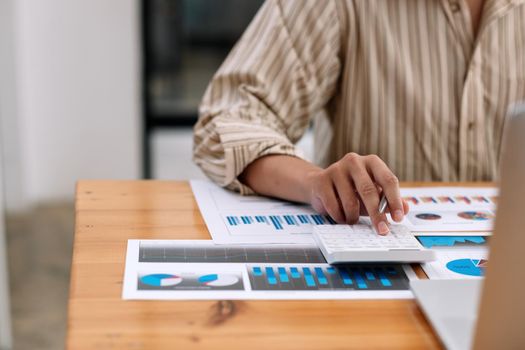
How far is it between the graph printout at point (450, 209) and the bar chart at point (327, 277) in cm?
13

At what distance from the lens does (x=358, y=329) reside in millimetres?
584

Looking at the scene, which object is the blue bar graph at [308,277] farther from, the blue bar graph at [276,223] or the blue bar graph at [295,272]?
the blue bar graph at [276,223]

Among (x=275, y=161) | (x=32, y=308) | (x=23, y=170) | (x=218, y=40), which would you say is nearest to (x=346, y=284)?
(x=275, y=161)

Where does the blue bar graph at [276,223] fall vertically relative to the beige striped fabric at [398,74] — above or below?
below

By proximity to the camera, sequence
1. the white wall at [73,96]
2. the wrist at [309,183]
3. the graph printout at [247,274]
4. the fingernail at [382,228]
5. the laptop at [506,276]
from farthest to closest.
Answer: the white wall at [73,96]
the wrist at [309,183]
the fingernail at [382,228]
the graph printout at [247,274]
the laptop at [506,276]

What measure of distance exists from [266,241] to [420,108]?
0.52 metres

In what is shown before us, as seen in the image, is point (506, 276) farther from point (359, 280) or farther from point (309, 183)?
point (309, 183)

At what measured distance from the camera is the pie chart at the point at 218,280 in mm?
659

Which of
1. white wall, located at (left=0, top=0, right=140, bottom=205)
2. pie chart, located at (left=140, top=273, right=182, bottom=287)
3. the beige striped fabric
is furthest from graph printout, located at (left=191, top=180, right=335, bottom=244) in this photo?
white wall, located at (left=0, top=0, right=140, bottom=205)

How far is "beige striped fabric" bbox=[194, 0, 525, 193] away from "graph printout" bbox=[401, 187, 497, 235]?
7.6 inches

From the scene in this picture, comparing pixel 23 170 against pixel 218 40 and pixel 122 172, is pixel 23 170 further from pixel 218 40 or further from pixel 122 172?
pixel 218 40

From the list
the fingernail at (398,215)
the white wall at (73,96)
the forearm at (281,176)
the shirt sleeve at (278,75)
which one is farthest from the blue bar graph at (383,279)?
the white wall at (73,96)

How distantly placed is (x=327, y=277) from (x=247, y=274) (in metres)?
0.07

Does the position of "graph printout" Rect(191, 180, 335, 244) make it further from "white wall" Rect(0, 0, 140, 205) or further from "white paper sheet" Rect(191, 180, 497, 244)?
"white wall" Rect(0, 0, 140, 205)
